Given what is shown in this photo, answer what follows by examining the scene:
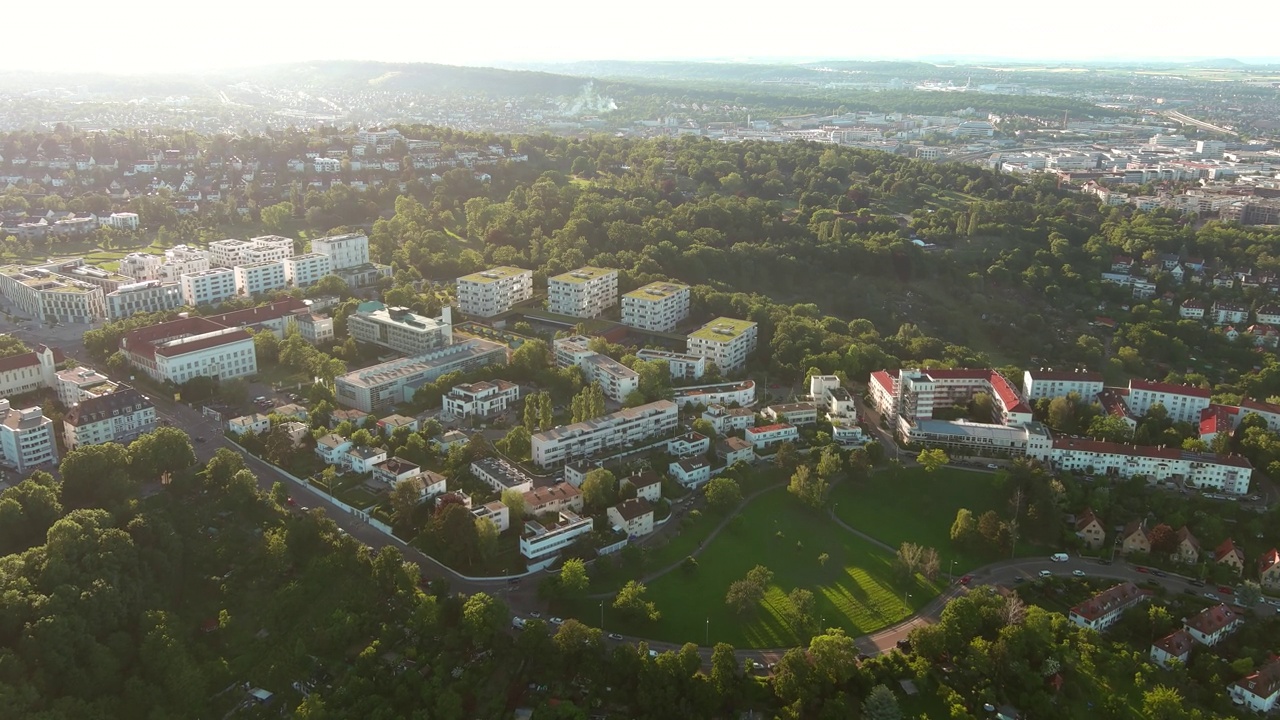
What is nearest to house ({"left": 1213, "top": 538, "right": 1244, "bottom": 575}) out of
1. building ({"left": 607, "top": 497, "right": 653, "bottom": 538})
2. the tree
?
the tree

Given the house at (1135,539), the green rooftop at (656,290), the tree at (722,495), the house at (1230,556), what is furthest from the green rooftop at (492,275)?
the house at (1230,556)

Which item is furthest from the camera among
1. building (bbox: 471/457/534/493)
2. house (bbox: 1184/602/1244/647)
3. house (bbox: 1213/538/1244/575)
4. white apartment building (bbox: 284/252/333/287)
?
white apartment building (bbox: 284/252/333/287)

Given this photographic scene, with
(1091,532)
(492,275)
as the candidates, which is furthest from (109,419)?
(1091,532)

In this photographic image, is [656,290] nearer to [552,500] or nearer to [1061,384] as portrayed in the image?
[1061,384]

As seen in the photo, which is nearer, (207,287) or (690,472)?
(690,472)

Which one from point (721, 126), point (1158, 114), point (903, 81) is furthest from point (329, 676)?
point (903, 81)

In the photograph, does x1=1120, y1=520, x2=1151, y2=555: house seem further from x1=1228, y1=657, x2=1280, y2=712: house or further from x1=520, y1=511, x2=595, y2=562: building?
x1=520, y1=511, x2=595, y2=562: building
